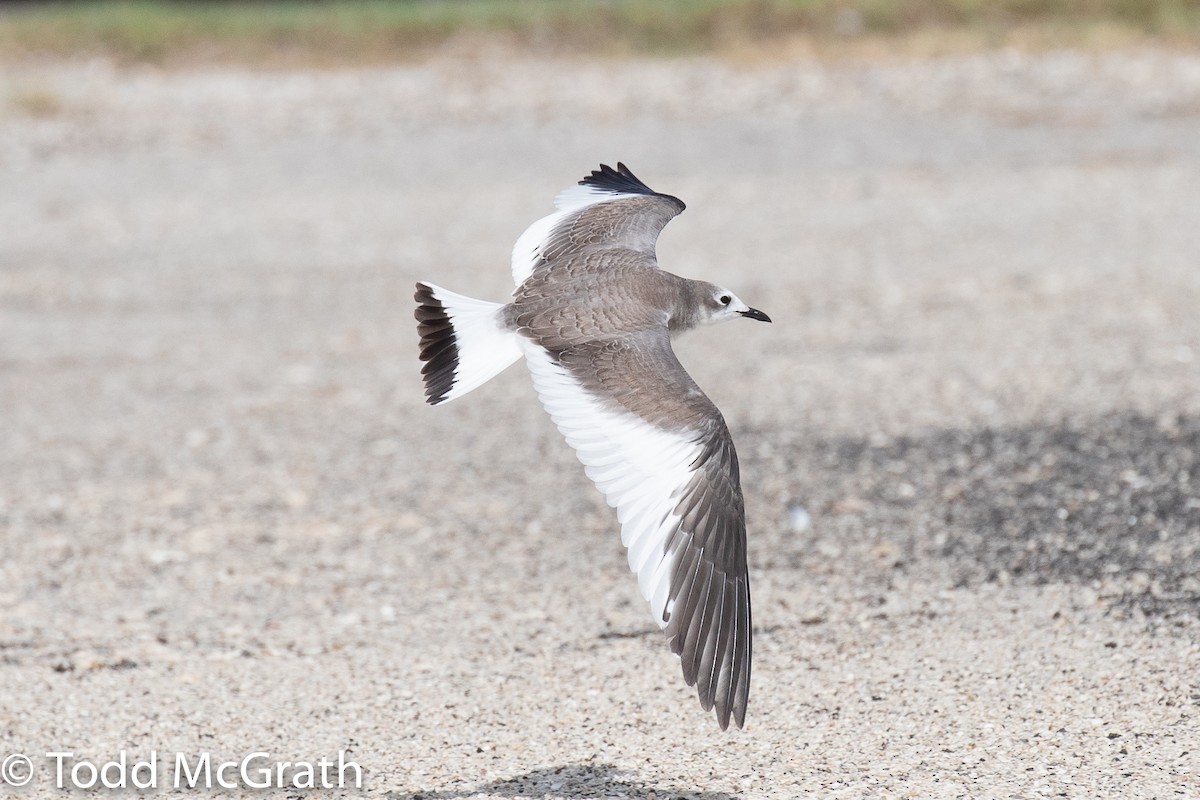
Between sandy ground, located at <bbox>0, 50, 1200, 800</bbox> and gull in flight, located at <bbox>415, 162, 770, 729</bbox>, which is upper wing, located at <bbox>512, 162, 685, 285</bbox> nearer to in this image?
gull in flight, located at <bbox>415, 162, 770, 729</bbox>

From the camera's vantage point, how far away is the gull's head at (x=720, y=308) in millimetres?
5277

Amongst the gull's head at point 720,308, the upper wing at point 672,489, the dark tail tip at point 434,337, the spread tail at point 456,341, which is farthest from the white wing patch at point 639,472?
the gull's head at point 720,308

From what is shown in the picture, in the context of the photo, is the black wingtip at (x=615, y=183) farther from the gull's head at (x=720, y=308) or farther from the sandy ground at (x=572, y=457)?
the sandy ground at (x=572, y=457)

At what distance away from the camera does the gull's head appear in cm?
528

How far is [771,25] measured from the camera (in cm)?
1551

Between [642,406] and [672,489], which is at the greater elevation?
[642,406]

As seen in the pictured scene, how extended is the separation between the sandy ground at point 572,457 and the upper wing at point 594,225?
1307 mm

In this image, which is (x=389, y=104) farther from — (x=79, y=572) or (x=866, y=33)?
(x=79, y=572)

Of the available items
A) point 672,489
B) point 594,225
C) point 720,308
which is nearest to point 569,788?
point 672,489

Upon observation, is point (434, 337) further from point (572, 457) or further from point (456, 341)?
point (572, 457)

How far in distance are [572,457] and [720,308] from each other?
7.37 ft

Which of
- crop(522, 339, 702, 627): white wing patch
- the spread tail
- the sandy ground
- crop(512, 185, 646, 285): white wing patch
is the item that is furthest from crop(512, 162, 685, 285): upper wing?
the sandy ground

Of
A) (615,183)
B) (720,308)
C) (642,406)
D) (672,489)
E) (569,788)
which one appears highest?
(615,183)

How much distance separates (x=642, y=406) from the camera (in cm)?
458
